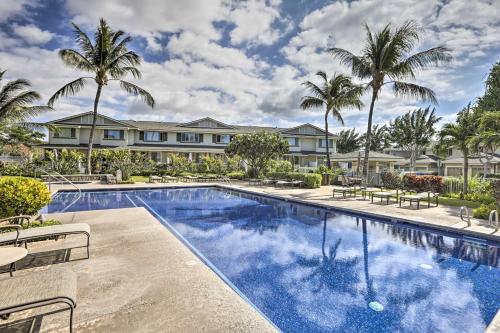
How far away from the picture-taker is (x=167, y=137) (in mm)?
39438

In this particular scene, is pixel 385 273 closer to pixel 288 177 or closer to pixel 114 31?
pixel 288 177

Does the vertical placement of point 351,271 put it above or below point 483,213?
below

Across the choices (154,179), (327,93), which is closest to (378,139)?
(327,93)

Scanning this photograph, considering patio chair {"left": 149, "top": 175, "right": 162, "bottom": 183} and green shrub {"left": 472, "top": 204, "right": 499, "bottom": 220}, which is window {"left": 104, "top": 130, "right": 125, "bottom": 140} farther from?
green shrub {"left": 472, "top": 204, "right": 499, "bottom": 220}

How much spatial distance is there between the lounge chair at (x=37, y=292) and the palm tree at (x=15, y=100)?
21.4 m

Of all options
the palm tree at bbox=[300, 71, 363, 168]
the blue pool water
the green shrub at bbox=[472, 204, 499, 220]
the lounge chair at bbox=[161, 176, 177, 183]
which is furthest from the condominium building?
the green shrub at bbox=[472, 204, 499, 220]

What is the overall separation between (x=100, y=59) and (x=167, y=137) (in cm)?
1729

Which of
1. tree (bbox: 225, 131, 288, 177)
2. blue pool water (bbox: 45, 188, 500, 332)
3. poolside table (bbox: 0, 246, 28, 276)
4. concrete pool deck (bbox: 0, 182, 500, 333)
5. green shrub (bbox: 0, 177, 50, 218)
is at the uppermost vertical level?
tree (bbox: 225, 131, 288, 177)

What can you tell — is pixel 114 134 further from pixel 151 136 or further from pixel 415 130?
pixel 415 130

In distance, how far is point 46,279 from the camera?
3115 millimetres

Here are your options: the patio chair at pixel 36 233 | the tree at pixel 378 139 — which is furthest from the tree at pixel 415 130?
the patio chair at pixel 36 233

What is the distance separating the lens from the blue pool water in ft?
14.3

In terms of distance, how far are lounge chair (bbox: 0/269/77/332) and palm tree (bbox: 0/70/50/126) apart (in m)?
21.4

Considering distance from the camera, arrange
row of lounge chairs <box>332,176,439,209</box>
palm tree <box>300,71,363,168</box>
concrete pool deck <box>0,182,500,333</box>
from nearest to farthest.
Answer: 1. concrete pool deck <box>0,182,500,333</box>
2. row of lounge chairs <box>332,176,439,209</box>
3. palm tree <box>300,71,363,168</box>
